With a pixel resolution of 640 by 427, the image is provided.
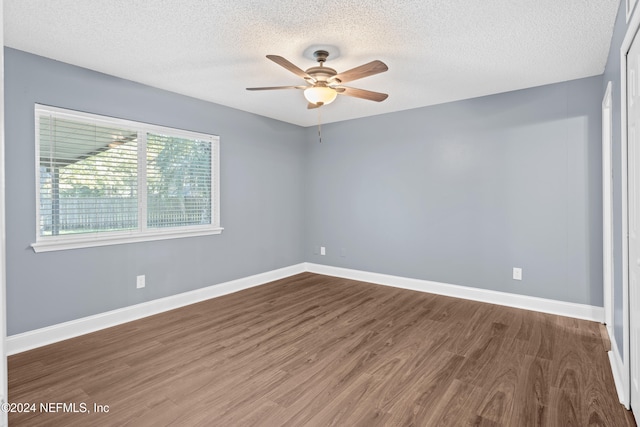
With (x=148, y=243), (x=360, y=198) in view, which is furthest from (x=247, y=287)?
(x=360, y=198)

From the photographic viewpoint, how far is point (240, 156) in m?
4.58

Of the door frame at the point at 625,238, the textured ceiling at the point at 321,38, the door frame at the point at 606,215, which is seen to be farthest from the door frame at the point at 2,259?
the door frame at the point at 606,215

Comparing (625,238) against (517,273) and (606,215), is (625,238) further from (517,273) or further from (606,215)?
(517,273)

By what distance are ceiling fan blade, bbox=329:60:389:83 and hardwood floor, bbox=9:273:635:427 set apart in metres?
2.17

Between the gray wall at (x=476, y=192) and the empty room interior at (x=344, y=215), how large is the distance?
26mm

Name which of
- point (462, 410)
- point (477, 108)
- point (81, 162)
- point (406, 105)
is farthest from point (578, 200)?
point (81, 162)

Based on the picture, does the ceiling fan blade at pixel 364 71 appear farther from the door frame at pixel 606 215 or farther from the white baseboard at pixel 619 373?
the white baseboard at pixel 619 373

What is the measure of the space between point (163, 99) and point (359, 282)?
11.2 feet

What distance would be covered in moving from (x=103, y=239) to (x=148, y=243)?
45 cm

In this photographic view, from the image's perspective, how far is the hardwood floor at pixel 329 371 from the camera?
1.96 meters

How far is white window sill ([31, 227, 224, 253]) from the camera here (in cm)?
290

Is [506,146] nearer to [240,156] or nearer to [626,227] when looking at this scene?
[626,227]

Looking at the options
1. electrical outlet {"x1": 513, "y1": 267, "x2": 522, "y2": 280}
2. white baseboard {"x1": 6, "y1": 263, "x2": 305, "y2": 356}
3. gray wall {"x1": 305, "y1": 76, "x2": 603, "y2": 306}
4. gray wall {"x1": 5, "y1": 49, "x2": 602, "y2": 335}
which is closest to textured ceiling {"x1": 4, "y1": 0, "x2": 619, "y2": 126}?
gray wall {"x1": 5, "y1": 49, "x2": 602, "y2": 335}

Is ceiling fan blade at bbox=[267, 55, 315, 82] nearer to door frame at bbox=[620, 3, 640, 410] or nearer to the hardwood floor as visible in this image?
door frame at bbox=[620, 3, 640, 410]
